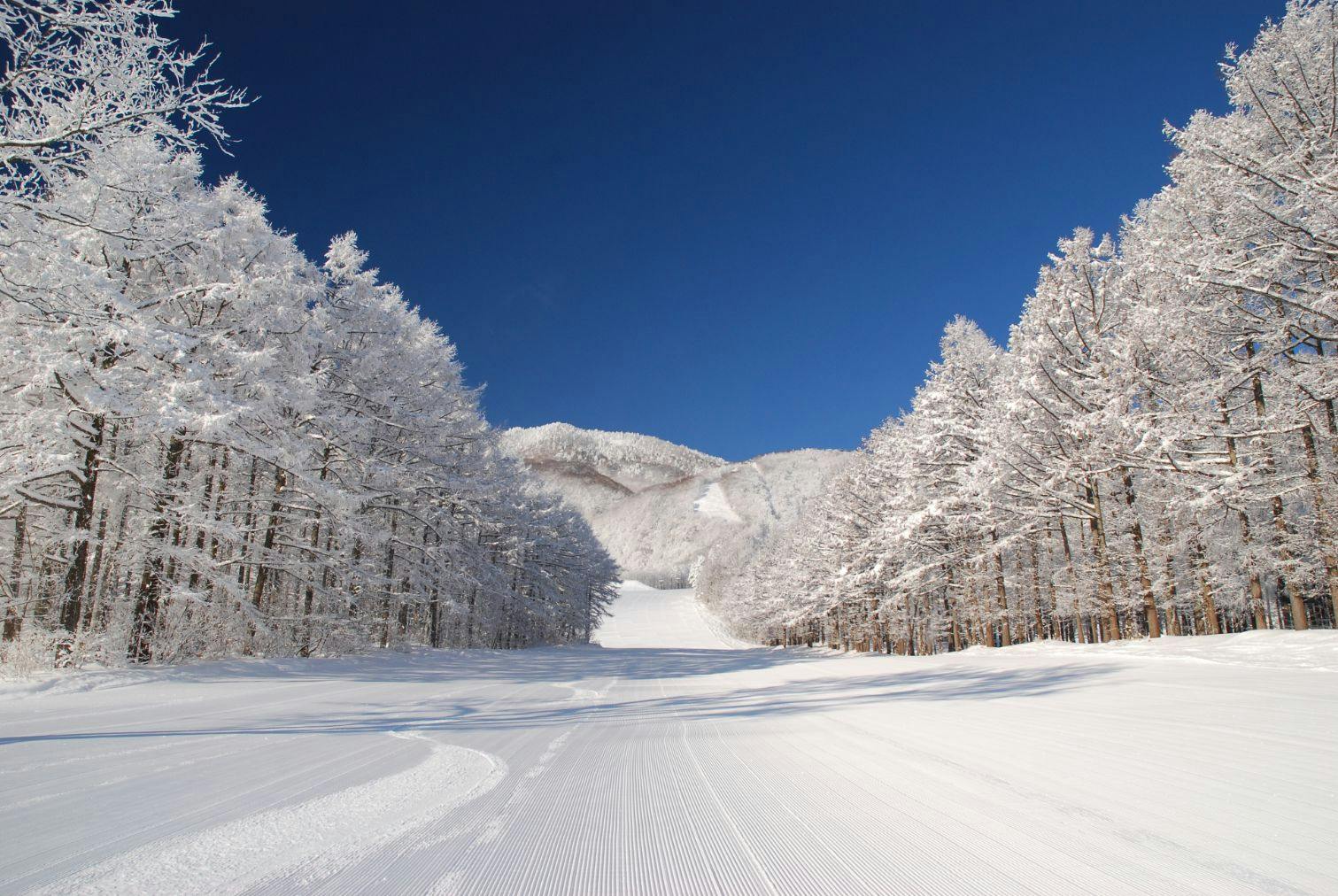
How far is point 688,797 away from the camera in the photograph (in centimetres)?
291

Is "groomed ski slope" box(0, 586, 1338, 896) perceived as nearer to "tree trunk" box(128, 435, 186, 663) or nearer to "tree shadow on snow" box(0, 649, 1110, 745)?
"tree shadow on snow" box(0, 649, 1110, 745)

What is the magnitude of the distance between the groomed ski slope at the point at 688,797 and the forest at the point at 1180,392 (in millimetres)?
8467

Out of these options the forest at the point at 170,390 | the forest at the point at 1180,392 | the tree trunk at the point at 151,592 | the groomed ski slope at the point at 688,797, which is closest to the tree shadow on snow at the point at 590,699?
the groomed ski slope at the point at 688,797

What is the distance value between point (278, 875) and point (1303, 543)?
1998cm

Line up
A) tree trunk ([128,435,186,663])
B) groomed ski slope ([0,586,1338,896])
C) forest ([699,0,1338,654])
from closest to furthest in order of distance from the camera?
groomed ski slope ([0,586,1338,896]) < tree trunk ([128,435,186,663]) < forest ([699,0,1338,654])

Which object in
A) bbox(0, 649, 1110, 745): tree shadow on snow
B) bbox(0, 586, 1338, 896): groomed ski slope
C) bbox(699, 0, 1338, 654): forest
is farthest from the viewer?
bbox(699, 0, 1338, 654): forest

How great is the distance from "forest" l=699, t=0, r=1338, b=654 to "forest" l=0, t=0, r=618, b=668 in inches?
603

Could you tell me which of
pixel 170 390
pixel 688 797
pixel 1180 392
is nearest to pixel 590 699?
pixel 688 797

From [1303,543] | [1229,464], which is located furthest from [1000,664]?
[1303,543]

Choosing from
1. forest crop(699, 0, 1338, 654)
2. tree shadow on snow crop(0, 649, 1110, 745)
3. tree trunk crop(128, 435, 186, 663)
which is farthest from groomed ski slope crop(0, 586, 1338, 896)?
forest crop(699, 0, 1338, 654)

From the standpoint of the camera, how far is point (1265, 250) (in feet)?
35.7

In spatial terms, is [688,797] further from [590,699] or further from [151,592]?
[151,592]

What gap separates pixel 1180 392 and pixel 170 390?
19.7m

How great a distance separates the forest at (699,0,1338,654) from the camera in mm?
10961
